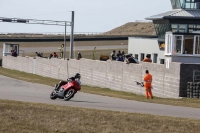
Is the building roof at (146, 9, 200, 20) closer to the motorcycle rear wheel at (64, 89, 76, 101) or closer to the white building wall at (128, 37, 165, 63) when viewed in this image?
the white building wall at (128, 37, 165, 63)

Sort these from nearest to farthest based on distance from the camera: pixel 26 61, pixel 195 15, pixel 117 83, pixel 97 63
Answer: pixel 117 83
pixel 97 63
pixel 26 61
pixel 195 15

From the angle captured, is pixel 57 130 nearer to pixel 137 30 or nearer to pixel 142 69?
pixel 142 69

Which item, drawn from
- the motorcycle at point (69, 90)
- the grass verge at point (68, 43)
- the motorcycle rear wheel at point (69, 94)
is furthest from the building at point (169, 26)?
the grass verge at point (68, 43)

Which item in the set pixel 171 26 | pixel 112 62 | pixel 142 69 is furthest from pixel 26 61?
pixel 142 69

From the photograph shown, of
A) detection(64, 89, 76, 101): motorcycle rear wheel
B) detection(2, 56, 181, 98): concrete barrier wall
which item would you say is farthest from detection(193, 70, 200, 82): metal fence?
detection(64, 89, 76, 101): motorcycle rear wheel

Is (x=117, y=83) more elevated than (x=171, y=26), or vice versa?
(x=171, y=26)

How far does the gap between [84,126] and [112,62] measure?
22.2m

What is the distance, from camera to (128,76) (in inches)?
1330

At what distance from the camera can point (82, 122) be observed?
14.8 meters

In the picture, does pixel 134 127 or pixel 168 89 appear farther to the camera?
pixel 168 89

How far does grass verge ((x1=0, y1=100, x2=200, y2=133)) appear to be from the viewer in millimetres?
13898

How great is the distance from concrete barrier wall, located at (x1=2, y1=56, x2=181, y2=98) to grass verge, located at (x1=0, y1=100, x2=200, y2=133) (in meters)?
12.9

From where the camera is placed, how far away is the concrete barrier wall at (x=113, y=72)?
2911 cm

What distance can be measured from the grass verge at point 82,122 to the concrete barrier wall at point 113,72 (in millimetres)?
12886
